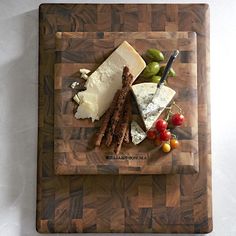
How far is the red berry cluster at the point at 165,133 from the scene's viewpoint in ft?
5.76

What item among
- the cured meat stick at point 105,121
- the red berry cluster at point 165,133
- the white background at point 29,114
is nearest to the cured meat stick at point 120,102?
the cured meat stick at point 105,121

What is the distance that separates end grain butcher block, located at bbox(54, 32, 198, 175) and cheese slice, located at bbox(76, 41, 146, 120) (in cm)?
3

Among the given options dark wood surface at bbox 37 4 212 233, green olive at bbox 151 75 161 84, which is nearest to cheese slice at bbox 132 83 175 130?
green olive at bbox 151 75 161 84

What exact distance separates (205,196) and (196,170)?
0.45 feet

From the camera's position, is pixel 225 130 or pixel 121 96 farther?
pixel 225 130

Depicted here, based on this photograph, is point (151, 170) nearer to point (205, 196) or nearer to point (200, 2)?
point (205, 196)

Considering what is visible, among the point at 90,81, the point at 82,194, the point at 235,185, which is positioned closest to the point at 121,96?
the point at 90,81

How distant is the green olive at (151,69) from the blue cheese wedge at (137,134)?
179 millimetres

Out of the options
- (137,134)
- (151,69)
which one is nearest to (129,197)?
(137,134)

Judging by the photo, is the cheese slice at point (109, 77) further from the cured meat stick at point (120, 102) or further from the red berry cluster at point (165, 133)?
the red berry cluster at point (165, 133)

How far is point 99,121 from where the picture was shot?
5.98 feet

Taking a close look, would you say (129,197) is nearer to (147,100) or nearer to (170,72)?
(147,100)

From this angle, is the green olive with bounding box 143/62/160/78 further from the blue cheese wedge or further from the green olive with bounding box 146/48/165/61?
the blue cheese wedge

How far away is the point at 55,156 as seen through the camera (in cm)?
181
